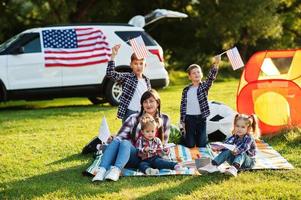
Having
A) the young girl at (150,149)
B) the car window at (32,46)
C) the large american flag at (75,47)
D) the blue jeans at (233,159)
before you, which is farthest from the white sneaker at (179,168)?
the car window at (32,46)

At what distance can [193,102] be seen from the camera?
26.5 feet

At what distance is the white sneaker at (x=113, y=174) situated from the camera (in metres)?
6.07

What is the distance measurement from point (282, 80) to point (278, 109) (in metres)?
0.47

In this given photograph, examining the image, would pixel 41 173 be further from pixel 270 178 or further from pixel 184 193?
pixel 270 178

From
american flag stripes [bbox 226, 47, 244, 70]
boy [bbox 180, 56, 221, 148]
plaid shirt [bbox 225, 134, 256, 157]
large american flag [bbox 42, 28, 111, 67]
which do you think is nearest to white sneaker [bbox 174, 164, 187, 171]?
plaid shirt [bbox 225, 134, 256, 157]

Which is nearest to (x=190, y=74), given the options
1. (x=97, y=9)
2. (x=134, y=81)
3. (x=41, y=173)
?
(x=134, y=81)

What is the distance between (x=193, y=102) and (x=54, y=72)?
19.5 ft

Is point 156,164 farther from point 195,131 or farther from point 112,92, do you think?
point 112,92

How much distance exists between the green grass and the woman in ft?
0.58

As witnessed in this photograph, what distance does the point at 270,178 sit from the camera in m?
6.19

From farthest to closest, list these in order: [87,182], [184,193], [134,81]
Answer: [134,81]
[87,182]
[184,193]

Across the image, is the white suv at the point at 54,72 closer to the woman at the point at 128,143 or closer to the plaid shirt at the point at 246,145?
the woman at the point at 128,143

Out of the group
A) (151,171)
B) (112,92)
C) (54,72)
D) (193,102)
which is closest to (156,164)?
(151,171)

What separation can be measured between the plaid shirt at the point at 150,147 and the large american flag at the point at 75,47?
22.6ft
